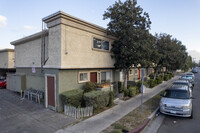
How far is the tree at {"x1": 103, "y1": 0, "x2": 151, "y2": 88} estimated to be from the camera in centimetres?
1075

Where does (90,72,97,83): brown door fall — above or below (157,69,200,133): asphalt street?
above

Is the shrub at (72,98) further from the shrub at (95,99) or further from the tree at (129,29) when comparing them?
the tree at (129,29)

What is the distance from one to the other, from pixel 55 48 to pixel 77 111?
175 inches

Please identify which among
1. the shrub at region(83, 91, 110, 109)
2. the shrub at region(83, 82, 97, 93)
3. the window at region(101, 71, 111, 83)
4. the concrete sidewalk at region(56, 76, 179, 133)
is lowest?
the concrete sidewalk at region(56, 76, 179, 133)

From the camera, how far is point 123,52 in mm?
10875

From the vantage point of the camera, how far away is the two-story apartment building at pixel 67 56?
8047 mm

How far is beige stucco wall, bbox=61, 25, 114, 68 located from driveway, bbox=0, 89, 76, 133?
3.26 metres

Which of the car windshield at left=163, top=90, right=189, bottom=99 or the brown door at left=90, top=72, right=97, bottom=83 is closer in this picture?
the car windshield at left=163, top=90, right=189, bottom=99

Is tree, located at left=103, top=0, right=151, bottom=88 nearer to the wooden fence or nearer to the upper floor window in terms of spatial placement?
the upper floor window

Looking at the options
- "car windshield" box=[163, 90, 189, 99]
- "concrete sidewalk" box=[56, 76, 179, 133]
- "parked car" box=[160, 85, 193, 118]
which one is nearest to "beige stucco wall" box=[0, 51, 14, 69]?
"concrete sidewalk" box=[56, 76, 179, 133]

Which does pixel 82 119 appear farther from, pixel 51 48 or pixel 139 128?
pixel 51 48

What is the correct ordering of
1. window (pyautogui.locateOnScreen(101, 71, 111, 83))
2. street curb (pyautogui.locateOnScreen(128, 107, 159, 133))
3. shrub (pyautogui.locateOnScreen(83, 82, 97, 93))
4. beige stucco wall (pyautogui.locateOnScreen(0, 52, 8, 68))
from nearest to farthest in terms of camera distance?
street curb (pyautogui.locateOnScreen(128, 107, 159, 133)), shrub (pyautogui.locateOnScreen(83, 82, 97, 93)), window (pyautogui.locateOnScreen(101, 71, 111, 83)), beige stucco wall (pyautogui.locateOnScreen(0, 52, 8, 68))

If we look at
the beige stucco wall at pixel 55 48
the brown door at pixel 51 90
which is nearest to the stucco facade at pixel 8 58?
the beige stucco wall at pixel 55 48


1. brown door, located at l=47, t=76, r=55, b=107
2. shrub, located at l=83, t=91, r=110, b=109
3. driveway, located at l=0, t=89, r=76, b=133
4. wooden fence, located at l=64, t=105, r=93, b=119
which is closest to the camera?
driveway, located at l=0, t=89, r=76, b=133
